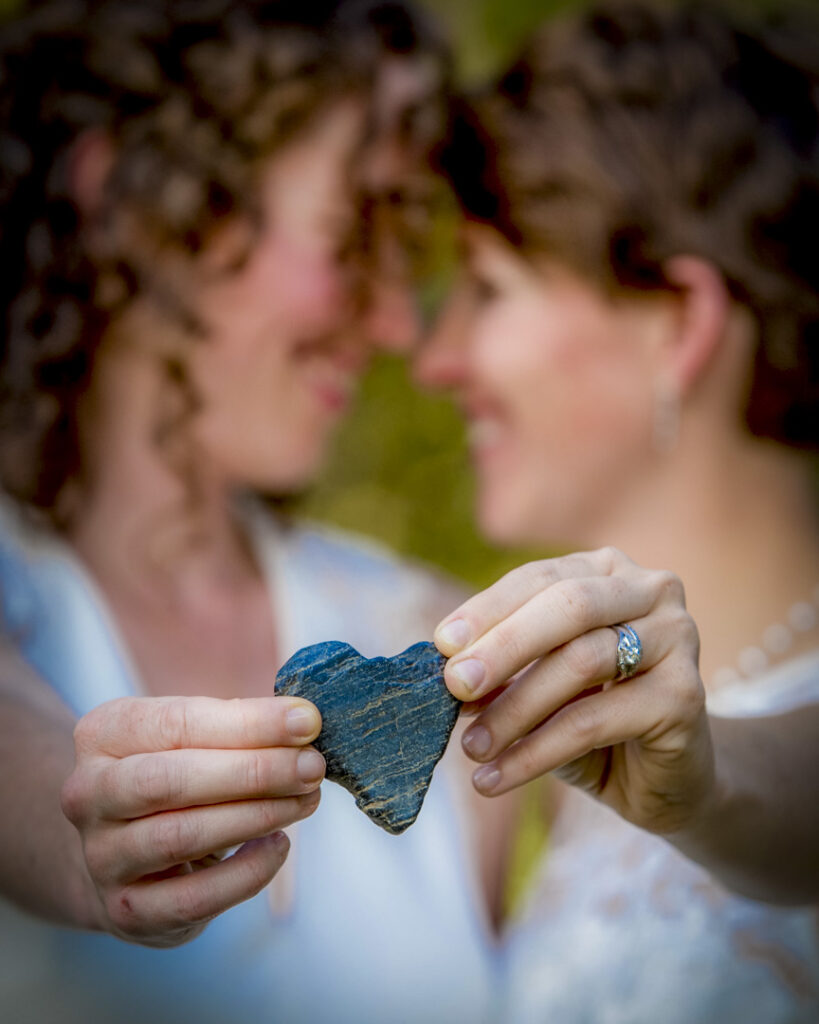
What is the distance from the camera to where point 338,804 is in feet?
7.45

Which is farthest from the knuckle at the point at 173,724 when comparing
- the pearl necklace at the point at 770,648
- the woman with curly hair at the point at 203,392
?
the pearl necklace at the point at 770,648

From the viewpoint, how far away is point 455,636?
3.53 feet

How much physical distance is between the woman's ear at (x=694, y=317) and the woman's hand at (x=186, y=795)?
68.3 inches

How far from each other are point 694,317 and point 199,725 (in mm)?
1862

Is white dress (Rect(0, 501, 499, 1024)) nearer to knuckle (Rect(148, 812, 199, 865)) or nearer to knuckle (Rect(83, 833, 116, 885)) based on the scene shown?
knuckle (Rect(83, 833, 116, 885))

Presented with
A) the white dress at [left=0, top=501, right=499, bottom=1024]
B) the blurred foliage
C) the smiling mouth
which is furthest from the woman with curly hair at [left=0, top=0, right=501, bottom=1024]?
the blurred foliage

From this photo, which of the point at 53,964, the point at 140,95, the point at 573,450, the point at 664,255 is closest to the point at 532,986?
the point at 53,964

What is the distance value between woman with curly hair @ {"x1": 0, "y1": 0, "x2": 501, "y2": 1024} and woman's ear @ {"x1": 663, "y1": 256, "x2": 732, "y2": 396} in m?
0.82

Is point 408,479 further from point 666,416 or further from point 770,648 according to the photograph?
point 770,648

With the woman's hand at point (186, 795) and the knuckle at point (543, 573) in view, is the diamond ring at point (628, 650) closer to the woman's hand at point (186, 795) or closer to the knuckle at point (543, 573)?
→ the knuckle at point (543, 573)

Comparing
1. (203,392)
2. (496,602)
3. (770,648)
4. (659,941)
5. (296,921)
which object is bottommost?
(296,921)

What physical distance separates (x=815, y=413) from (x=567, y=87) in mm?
1136

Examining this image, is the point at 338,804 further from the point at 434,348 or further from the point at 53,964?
the point at 434,348

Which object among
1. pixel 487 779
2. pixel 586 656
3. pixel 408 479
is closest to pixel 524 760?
pixel 487 779
